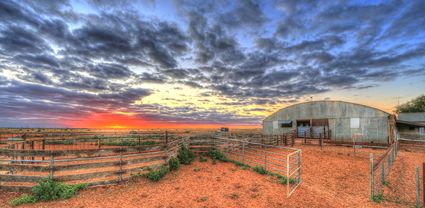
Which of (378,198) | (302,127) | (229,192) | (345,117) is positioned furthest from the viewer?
(302,127)

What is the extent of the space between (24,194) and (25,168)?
884 mm

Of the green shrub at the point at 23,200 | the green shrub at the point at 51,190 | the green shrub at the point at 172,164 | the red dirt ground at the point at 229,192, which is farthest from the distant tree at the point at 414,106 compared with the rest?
the green shrub at the point at 23,200

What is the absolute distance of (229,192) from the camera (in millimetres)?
8086

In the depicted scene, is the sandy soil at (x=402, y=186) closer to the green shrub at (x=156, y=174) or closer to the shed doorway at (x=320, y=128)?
the green shrub at (x=156, y=174)

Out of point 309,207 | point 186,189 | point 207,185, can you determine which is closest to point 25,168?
point 186,189

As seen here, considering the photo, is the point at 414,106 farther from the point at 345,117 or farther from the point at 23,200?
the point at 23,200

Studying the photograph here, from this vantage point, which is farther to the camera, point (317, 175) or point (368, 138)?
point (368, 138)

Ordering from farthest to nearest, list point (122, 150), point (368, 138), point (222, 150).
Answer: point (368, 138), point (222, 150), point (122, 150)

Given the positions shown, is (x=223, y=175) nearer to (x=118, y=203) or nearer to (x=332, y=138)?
(x=118, y=203)

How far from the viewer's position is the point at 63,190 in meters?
7.23

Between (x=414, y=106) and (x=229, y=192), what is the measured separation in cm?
7349

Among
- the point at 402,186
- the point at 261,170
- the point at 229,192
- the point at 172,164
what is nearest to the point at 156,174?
A: the point at 172,164

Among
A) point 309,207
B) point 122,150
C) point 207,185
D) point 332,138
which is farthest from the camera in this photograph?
point 332,138

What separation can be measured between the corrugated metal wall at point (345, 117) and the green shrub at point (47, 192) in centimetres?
2672
